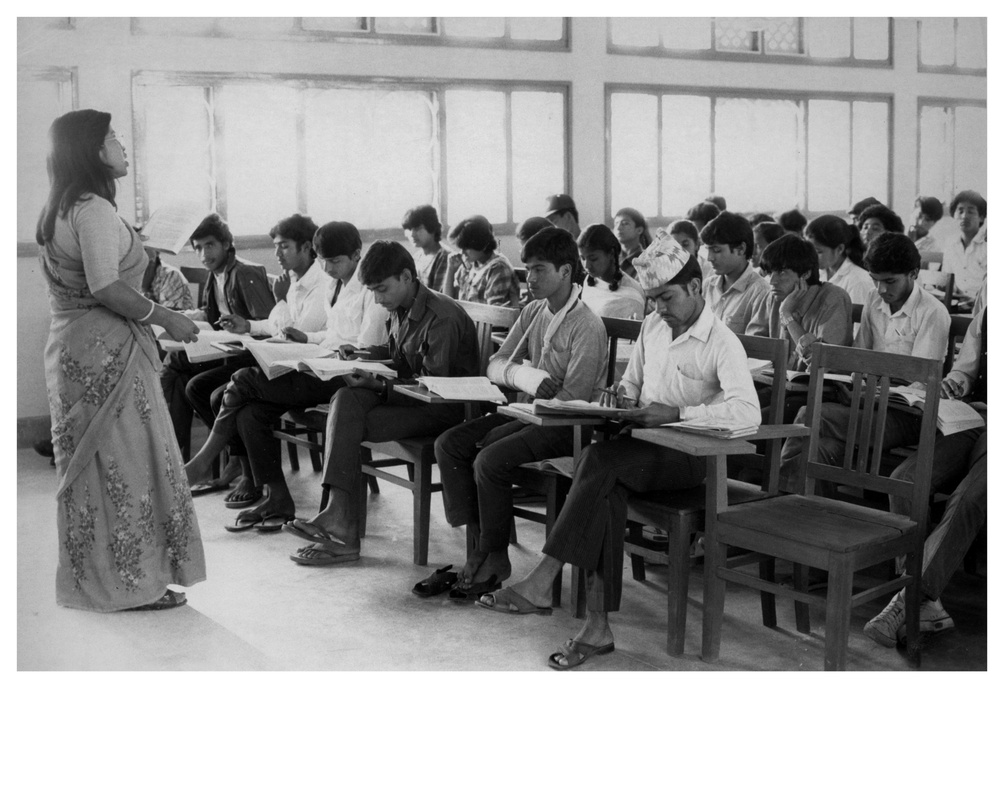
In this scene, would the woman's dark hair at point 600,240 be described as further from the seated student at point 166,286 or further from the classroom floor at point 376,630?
the seated student at point 166,286

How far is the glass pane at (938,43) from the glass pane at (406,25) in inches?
121

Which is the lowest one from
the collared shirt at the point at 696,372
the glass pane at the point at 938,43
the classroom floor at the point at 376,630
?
the classroom floor at the point at 376,630

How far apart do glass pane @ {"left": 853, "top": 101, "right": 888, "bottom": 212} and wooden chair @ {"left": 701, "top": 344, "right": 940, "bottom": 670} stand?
405 cm

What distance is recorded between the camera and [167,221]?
10.3 ft

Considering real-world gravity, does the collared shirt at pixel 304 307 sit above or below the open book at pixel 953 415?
above

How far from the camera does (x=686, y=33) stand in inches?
251

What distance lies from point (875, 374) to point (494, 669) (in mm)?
1239

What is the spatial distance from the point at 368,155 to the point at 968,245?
11.0 feet

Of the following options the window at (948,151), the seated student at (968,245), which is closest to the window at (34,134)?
the window at (948,151)

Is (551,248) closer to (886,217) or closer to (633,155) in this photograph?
(886,217)

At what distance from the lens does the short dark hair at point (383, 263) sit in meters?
3.66

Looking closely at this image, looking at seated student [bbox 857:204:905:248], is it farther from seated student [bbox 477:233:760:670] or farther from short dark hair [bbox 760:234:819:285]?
seated student [bbox 477:233:760:670]

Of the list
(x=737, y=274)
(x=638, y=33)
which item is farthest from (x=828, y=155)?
(x=737, y=274)
